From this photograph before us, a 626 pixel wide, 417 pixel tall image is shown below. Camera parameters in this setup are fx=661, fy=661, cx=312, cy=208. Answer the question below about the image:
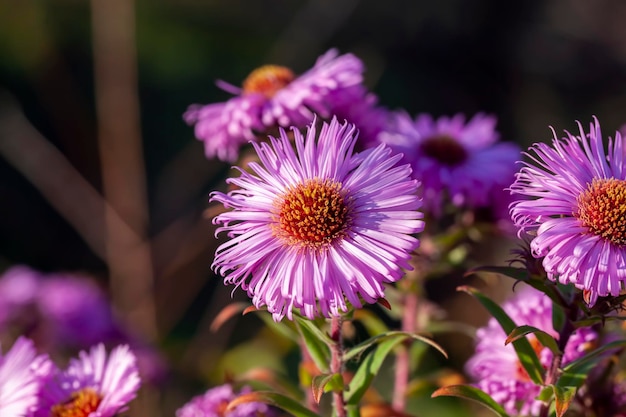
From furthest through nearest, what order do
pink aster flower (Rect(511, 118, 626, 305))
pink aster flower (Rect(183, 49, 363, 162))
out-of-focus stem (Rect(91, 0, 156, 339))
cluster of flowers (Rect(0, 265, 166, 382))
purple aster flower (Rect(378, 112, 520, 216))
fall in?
out-of-focus stem (Rect(91, 0, 156, 339)) → cluster of flowers (Rect(0, 265, 166, 382)) → purple aster flower (Rect(378, 112, 520, 216)) → pink aster flower (Rect(183, 49, 363, 162)) → pink aster flower (Rect(511, 118, 626, 305))

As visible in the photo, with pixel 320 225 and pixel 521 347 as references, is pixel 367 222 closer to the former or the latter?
pixel 320 225

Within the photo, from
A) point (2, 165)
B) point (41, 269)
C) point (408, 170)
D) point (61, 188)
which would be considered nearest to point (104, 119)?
point (61, 188)

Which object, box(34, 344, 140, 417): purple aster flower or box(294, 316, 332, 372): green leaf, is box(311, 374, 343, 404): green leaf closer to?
box(294, 316, 332, 372): green leaf

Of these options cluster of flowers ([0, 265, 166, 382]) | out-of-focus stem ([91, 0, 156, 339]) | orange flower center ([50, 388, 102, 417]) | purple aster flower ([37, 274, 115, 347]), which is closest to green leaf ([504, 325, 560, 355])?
orange flower center ([50, 388, 102, 417])

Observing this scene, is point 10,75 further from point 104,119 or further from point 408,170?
point 408,170

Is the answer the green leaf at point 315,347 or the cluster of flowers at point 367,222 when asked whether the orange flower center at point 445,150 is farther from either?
the green leaf at point 315,347

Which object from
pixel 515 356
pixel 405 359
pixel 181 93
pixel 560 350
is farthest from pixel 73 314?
pixel 181 93
